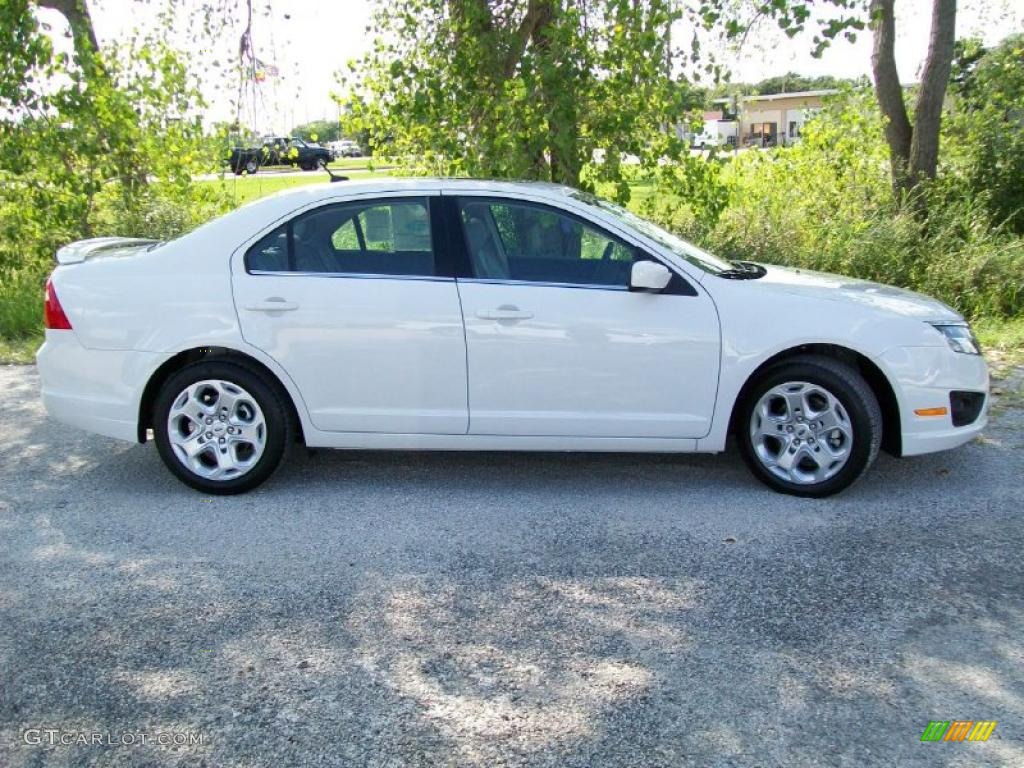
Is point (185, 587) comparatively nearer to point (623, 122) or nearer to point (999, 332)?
point (623, 122)

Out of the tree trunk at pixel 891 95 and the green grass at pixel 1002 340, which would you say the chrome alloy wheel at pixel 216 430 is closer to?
the green grass at pixel 1002 340

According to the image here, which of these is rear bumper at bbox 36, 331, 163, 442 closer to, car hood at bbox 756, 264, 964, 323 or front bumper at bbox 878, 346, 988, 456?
car hood at bbox 756, 264, 964, 323

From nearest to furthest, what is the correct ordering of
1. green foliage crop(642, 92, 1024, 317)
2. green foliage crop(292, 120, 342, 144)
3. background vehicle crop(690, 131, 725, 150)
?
background vehicle crop(690, 131, 725, 150)
green foliage crop(642, 92, 1024, 317)
green foliage crop(292, 120, 342, 144)

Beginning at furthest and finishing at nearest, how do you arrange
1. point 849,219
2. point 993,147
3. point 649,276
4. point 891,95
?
point 891,95 → point 993,147 → point 849,219 → point 649,276

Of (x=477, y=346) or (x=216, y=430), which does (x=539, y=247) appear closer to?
(x=477, y=346)

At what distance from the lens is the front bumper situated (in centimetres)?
477

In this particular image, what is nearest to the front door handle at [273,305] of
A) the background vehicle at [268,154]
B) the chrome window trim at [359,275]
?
the chrome window trim at [359,275]

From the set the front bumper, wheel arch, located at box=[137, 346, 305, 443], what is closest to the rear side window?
wheel arch, located at box=[137, 346, 305, 443]

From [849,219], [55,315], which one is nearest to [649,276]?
[55,315]

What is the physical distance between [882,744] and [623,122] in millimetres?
6435

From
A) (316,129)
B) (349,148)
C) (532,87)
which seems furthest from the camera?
(349,148)

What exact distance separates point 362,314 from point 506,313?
75 centimetres

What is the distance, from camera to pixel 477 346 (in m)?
4.82

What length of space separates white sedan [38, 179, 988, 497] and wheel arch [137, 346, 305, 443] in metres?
0.01
